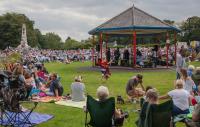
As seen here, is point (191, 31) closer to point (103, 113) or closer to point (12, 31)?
point (12, 31)

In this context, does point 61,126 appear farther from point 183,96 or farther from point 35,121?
point 183,96

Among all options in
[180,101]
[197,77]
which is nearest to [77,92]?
[197,77]

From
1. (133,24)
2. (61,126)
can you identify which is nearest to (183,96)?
(61,126)

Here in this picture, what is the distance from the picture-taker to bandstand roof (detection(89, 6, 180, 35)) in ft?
94.5

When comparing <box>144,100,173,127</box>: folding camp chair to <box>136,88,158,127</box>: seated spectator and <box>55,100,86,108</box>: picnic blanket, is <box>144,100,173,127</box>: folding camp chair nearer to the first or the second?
<box>136,88,158,127</box>: seated spectator

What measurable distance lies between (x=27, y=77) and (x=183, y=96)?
7368 millimetres

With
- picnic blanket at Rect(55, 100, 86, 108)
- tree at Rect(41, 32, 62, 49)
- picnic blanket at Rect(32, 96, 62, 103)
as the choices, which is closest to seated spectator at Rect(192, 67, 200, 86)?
picnic blanket at Rect(55, 100, 86, 108)

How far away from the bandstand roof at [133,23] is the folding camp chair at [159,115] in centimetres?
2047

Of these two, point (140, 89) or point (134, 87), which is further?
point (140, 89)

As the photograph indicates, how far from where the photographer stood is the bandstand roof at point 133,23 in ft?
94.5

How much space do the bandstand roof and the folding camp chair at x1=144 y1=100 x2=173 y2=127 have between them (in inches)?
806

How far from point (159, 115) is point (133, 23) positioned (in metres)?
21.2

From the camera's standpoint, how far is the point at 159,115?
8016 millimetres

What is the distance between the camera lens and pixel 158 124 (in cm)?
806
